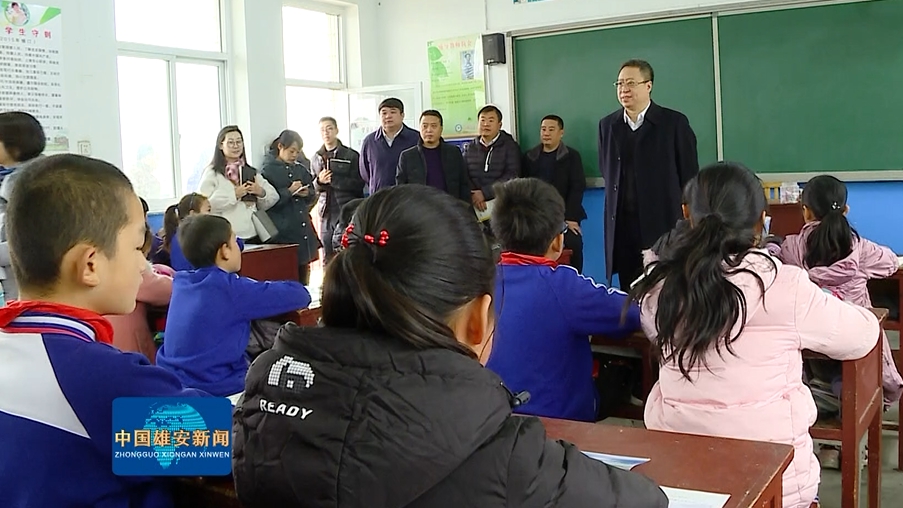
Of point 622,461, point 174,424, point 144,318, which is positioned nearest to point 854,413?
point 622,461

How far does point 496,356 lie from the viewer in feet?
7.03

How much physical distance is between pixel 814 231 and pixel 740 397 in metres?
1.71

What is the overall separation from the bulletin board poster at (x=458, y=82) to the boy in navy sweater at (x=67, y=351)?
557 cm

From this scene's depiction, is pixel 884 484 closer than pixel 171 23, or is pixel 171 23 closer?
pixel 884 484

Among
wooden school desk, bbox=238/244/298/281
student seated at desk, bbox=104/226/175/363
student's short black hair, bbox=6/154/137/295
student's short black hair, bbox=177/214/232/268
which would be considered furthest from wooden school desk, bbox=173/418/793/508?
wooden school desk, bbox=238/244/298/281

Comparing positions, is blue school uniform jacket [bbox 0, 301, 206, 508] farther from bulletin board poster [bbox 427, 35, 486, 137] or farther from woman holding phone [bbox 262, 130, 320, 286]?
bulletin board poster [bbox 427, 35, 486, 137]

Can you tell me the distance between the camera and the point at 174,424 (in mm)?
1058

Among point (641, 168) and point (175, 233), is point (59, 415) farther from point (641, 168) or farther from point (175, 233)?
point (641, 168)

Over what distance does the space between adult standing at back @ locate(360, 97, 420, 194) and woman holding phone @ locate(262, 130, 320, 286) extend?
1.53ft

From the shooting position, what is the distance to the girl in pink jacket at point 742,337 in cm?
173

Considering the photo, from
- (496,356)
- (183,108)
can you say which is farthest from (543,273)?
(183,108)

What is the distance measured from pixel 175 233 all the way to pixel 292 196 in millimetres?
2012

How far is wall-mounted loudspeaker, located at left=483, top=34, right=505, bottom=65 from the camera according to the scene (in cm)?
648

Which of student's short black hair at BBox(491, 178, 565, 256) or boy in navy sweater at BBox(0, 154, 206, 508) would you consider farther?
student's short black hair at BBox(491, 178, 565, 256)
